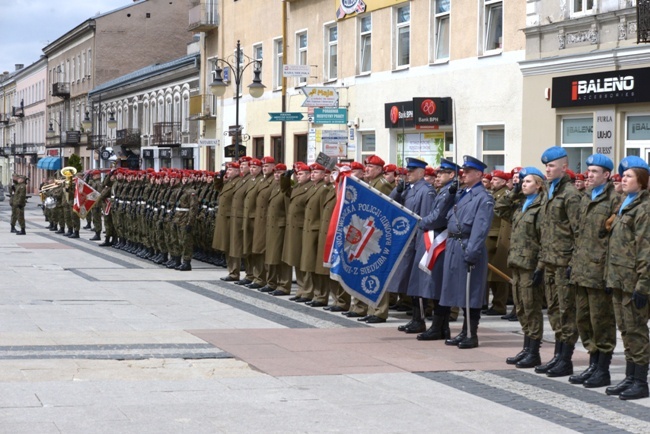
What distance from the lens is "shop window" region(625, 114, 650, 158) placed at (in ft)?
69.5

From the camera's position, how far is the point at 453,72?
2772 cm

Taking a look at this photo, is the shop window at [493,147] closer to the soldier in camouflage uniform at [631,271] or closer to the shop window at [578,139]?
the shop window at [578,139]

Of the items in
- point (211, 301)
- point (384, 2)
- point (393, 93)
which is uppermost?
point (384, 2)

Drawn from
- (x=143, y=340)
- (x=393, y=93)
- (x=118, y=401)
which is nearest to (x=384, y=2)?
(x=393, y=93)

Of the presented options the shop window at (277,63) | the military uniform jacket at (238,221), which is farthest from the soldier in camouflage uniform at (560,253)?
the shop window at (277,63)

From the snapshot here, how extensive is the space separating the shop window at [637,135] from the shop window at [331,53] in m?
14.5

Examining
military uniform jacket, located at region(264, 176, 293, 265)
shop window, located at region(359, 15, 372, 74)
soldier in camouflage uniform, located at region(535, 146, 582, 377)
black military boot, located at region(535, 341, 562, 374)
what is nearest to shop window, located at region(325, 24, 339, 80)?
shop window, located at region(359, 15, 372, 74)

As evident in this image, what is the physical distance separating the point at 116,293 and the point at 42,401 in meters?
8.56

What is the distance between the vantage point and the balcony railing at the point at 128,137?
65.3 metres

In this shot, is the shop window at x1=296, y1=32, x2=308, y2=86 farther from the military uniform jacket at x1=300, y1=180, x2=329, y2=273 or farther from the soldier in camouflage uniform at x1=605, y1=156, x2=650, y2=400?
the soldier in camouflage uniform at x1=605, y1=156, x2=650, y2=400

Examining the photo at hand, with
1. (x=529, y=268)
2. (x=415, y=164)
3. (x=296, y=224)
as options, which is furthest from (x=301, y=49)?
(x=529, y=268)

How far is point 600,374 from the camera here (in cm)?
984

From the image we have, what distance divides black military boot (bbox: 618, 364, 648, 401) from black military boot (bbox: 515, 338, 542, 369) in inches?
61.2

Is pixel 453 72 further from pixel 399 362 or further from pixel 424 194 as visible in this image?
pixel 399 362
